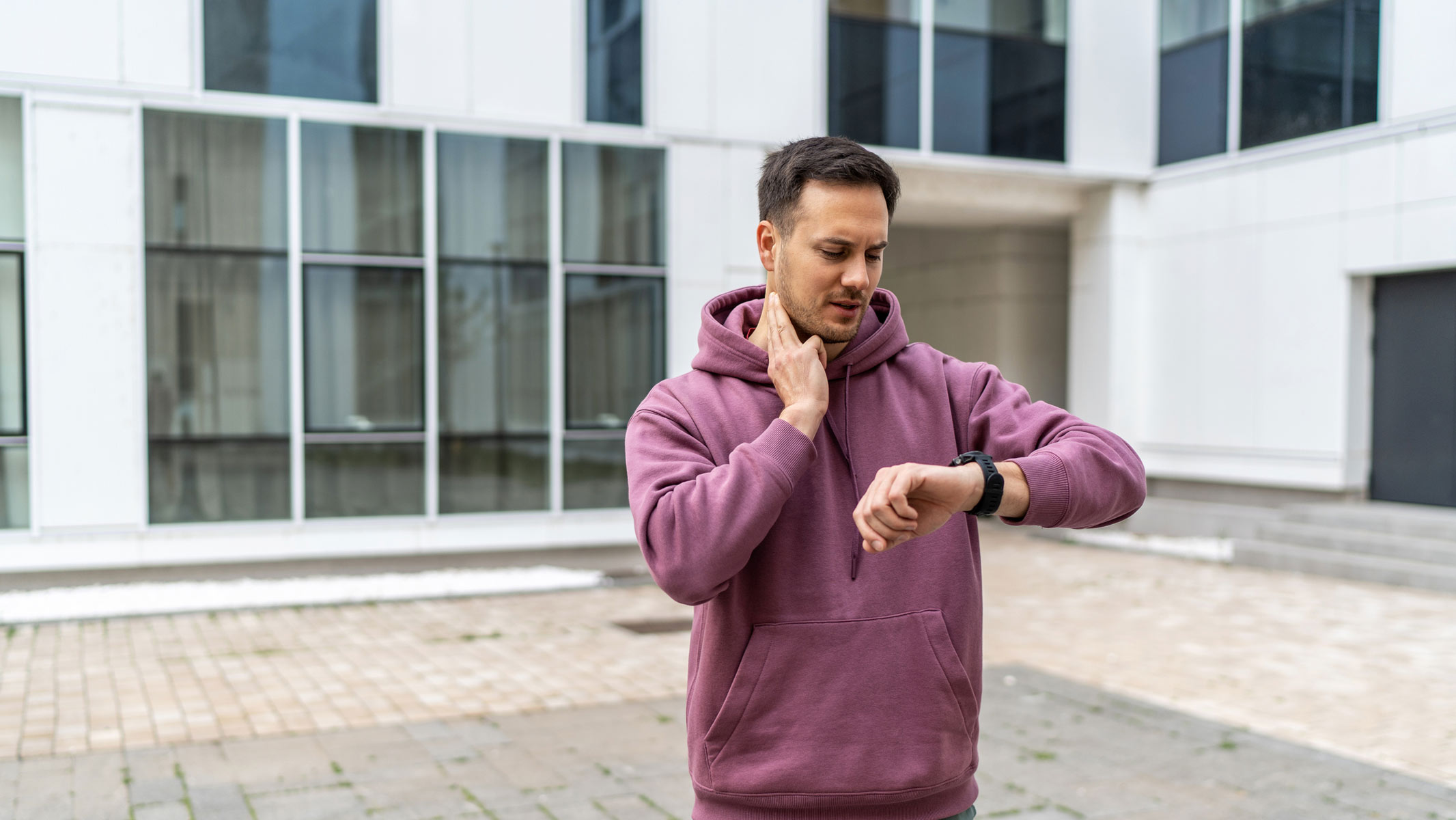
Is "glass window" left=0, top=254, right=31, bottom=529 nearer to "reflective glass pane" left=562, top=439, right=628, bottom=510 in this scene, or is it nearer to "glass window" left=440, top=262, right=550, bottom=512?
"glass window" left=440, top=262, right=550, bottom=512

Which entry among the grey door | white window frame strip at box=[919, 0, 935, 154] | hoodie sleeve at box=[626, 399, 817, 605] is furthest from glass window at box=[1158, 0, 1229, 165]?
hoodie sleeve at box=[626, 399, 817, 605]

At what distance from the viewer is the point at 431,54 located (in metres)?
11.0

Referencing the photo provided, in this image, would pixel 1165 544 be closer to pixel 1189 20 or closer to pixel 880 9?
pixel 1189 20

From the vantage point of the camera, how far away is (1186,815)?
16.8 ft

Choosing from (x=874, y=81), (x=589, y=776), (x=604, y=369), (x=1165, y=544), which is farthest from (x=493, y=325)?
(x=1165, y=544)

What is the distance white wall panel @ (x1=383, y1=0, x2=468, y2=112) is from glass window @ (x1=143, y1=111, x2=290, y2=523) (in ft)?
3.98

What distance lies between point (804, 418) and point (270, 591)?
31.2ft

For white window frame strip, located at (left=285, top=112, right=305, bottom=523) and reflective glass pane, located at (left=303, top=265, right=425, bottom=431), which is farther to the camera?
reflective glass pane, located at (left=303, top=265, right=425, bottom=431)

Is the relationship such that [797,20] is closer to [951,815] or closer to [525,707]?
[525,707]

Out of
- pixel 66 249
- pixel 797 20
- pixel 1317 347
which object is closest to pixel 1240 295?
pixel 1317 347

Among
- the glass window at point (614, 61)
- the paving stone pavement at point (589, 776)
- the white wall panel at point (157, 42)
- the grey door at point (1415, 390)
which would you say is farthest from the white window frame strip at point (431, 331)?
the grey door at point (1415, 390)

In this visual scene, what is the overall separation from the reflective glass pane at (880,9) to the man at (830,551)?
38.9 feet

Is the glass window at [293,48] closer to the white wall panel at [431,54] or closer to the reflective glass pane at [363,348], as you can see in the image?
the white wall panel at [431,54]

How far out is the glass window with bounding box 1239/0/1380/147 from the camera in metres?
13.1
